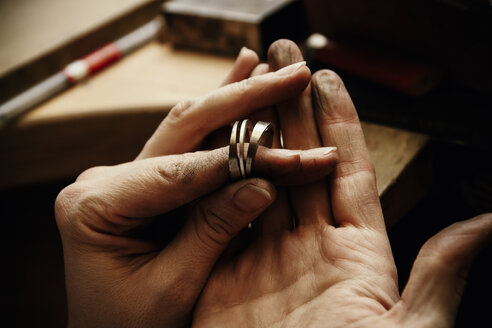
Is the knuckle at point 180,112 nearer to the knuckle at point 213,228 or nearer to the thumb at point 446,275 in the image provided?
the knuckle at point 213,228

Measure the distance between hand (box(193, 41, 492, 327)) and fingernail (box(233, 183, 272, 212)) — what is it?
138mm

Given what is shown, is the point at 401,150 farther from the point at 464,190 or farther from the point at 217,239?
the point at 217,239

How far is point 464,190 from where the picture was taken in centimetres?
98

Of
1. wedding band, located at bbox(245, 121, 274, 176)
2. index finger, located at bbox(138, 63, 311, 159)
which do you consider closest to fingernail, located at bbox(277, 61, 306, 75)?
index finger, located at bbox(138, 63, 311, 159)

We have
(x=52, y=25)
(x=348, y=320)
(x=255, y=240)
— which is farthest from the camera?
(x=52, y=25)

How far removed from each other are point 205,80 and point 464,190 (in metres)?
0.74

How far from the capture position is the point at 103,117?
1233 millimetres

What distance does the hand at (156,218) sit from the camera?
28.2 inches

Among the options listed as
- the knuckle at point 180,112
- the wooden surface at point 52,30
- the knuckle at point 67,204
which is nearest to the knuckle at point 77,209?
the knuckle at point 67,204

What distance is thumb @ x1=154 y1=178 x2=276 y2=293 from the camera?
699 millimetres

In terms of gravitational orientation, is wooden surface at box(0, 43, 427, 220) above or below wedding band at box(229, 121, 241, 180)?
below

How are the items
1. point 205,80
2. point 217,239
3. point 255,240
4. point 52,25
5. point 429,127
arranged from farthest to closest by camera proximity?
1. point 52,25
2. point 205,80
3. point 429,127
4. point 255,240
5. point 217,239

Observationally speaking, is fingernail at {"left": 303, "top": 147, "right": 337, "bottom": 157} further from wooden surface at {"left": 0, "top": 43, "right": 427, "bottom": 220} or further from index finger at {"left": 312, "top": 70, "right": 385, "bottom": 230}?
wooden surface at {"left": 0, "top": 43, "right": 427, "bottom": 220}

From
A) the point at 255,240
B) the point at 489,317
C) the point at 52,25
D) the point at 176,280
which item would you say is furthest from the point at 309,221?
the point at 52,25
